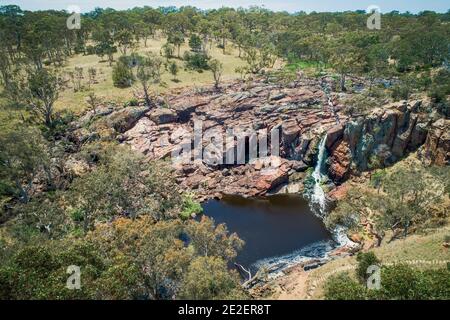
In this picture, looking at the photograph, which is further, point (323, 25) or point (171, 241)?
point (323, 25)

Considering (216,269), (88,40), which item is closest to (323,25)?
(88,40)

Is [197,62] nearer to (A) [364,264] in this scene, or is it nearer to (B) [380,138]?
(B) [380,138]

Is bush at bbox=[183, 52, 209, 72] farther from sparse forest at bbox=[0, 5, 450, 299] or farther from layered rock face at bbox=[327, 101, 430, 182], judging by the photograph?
layered rock face at bbox=[327, 101, 430, 182]

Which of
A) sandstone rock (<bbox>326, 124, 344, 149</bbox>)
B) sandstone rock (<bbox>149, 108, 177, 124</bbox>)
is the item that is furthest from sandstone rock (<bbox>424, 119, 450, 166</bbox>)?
sandstone rock (<bbox>149, 108, 177, 124</bbox>)

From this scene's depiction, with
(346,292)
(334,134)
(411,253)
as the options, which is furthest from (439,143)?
(346,292)
